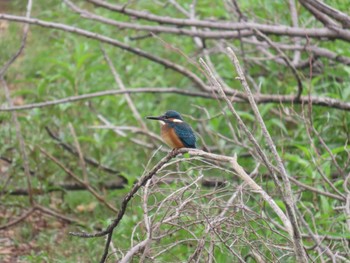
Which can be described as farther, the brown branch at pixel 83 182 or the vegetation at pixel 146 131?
the brown branch at pixel 83 182

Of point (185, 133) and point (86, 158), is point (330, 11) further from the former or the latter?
point (86, 158)

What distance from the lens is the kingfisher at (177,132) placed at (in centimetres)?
470

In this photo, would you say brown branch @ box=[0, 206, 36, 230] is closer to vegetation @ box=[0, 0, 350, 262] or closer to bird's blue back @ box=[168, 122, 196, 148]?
vegetation @ box=[0, 0, 350, 262]

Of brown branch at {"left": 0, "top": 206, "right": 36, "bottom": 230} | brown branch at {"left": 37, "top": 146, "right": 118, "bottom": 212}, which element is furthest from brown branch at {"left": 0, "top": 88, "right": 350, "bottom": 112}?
brown branch at {"left": 0, "top": 206, "right": 36, "bottom": 230}

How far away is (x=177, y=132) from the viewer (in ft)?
15.4

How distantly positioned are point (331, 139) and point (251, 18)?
5.35 ft

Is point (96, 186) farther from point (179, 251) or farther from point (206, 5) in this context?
point (206, 5)

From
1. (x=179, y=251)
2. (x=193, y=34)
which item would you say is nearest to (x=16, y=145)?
(x=193, y=34)

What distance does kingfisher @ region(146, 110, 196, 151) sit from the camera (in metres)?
4.70

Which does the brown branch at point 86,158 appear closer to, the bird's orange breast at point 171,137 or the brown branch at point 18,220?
the brown branch at point 18,220

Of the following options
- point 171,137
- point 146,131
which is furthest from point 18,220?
point 171,137

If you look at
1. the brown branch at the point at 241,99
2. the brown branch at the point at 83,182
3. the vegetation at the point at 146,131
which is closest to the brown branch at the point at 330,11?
the vegetation at the point at 146,131

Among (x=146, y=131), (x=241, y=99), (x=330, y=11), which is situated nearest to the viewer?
(x=330, y=11)

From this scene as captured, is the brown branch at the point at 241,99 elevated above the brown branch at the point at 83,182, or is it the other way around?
the brown branch at the point at 241,99
